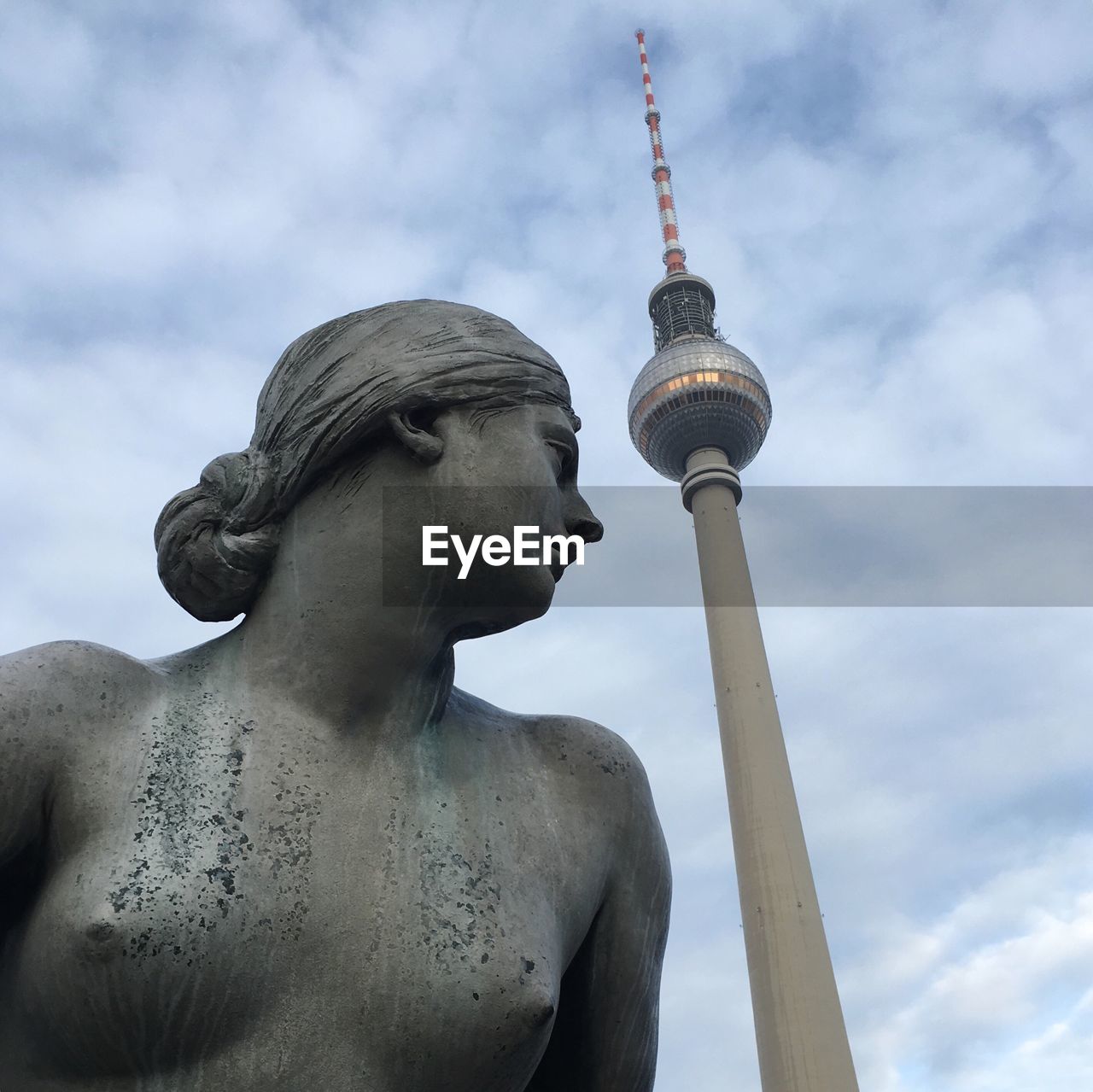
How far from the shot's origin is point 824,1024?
47.5 metres

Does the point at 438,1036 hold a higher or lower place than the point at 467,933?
lower

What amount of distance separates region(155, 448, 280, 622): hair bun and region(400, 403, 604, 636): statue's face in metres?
0.41

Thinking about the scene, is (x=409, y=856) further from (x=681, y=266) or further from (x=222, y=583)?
(x=681, y=266)

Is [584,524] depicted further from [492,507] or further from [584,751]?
[584,751]

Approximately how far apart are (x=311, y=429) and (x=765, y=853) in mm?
51332

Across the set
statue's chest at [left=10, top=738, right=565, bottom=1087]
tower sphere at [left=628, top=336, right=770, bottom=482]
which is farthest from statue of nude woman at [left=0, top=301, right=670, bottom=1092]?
tower sphere at [left=628, top=336, right=770, bottom=482]

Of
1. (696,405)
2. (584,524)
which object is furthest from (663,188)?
(584,524)

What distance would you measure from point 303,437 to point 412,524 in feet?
1.19

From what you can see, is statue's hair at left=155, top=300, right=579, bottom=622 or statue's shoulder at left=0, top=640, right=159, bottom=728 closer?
statue's shoulder at left=0, top=640, right=159, bottom=728

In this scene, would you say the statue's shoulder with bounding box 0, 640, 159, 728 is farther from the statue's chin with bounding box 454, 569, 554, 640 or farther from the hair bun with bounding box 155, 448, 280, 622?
the statue's chin with bounding box 454, 569, 554, 640

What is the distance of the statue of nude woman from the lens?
7.26ft

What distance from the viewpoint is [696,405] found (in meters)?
61.7

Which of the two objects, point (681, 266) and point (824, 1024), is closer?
point (824, 1024)

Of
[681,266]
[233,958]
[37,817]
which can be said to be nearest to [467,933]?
[233,958]
